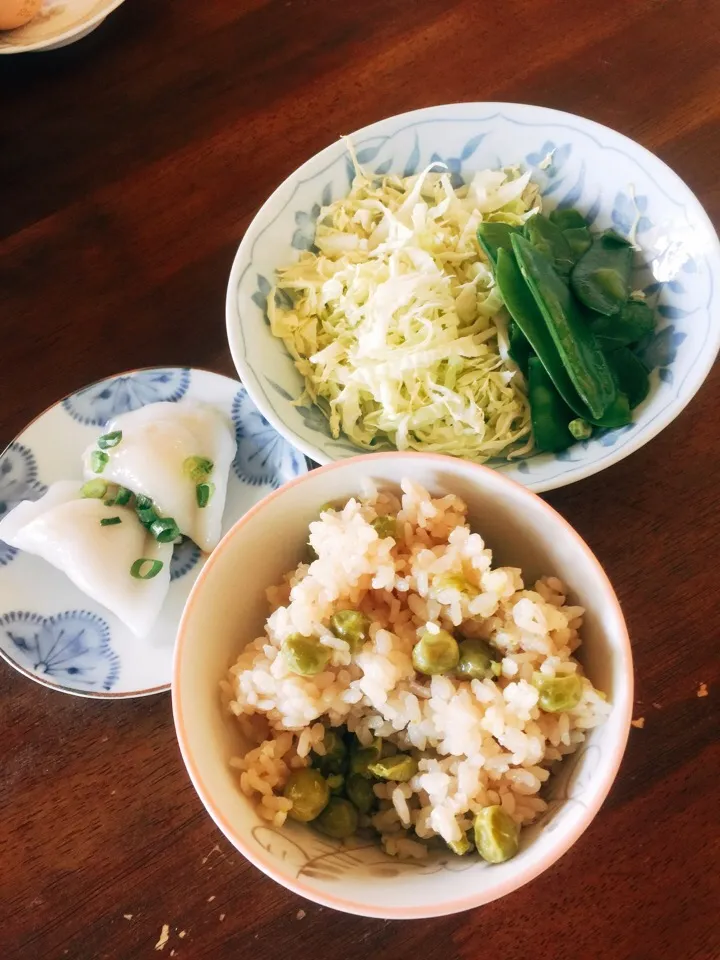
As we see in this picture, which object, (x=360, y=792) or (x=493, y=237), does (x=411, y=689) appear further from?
(x=493, y=237)

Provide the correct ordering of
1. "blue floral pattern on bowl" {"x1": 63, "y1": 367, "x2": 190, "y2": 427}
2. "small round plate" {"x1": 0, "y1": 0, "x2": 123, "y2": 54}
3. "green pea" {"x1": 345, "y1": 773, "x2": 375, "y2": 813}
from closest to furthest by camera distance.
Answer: "green pea" {"x1": 345, "y1": 773, "x2": 375, "y2": 813} < "blue floral pattern on bowl" {"x1": 63, "y1": 367, "x2": 190, "y2": 427} < "small round plate" {"x1": 0, "y1": 0, "x2": 123, "y2": 54}

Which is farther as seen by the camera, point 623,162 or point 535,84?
point 535,84

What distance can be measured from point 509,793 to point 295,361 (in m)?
0.74

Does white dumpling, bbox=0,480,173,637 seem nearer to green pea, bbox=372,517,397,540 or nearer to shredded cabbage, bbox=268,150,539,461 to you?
shredded cabbage, bbox=268,150,539,461

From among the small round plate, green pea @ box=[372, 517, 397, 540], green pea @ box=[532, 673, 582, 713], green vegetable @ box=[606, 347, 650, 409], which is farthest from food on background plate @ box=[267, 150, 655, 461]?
→ the small round plate

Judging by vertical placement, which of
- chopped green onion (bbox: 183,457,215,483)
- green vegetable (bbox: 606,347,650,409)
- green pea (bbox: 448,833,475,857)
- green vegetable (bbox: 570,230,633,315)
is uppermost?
green vegetable (bbox: 570,230,633,315)

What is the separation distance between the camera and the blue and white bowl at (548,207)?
3.67ft

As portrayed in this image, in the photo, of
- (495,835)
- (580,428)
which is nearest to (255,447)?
(580,428)

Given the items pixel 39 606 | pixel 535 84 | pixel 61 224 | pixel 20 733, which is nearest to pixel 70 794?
pixel 20 733

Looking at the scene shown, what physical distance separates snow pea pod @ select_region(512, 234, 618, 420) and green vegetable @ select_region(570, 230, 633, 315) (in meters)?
0.03

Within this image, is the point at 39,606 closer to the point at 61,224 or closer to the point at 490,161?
the point at 61,224

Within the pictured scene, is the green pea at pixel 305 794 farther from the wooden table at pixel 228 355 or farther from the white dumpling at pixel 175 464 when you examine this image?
the white dumpling at pixel 175 464

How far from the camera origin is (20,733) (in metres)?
1.15

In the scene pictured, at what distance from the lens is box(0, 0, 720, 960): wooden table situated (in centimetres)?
101
